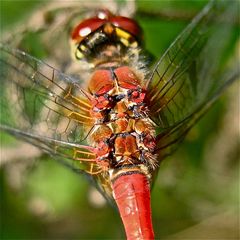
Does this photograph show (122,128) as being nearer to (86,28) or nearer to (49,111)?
(49,111)

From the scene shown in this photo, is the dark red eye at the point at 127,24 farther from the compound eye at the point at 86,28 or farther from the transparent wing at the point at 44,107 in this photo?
the transparent wing at the point at 44,107

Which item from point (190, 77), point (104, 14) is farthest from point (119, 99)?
point (104, 14)

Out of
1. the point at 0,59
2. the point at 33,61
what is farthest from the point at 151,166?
the point at 0,59

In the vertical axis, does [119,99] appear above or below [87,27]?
below

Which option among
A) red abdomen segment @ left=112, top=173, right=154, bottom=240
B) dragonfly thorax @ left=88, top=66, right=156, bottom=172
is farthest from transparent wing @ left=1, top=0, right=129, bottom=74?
red abdomen segment @ left=112, top=173, right=154, bottom=240

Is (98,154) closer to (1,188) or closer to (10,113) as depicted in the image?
(10,113)

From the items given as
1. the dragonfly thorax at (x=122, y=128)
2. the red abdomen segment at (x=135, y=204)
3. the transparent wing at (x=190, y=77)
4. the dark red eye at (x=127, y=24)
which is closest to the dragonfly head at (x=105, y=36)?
the dark red eye at (x=127, y=24)

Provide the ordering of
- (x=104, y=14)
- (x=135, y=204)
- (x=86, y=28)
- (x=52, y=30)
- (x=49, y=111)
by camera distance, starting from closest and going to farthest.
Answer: (x=135, y=204) < (x=49, y=111) < (x=86, y=28) < (x=104, y=14) < (x=52, y=30)
